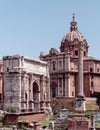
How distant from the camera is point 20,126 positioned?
28.8 meters

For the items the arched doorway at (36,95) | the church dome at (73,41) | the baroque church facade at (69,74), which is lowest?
the arched doorway at (36,95)

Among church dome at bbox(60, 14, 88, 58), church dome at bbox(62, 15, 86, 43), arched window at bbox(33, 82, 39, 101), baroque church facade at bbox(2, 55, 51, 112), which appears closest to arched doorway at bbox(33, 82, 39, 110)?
arched window at bbox(33, 82, 39, 101)

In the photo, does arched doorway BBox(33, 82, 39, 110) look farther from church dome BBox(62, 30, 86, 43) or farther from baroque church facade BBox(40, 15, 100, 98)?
church dome BBox(62, 30, 86, 43)

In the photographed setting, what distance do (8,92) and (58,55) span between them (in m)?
18.6

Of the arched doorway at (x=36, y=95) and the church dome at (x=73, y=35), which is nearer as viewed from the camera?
the arched doorway at (x=36, y=95)

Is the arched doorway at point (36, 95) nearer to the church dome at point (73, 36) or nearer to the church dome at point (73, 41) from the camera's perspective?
the church dome at point (73, 41)

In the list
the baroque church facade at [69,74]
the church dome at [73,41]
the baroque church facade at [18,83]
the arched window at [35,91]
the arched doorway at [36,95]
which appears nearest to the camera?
the baroque church facade at [18,83]

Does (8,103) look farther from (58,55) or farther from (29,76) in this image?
(58,55)

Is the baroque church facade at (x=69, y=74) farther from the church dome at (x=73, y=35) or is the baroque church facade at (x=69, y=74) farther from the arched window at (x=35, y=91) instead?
the arched window at (x=35, y=91)

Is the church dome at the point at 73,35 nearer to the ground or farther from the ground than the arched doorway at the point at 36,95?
farther from the ground

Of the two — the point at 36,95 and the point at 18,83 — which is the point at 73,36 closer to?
the point at 36,95

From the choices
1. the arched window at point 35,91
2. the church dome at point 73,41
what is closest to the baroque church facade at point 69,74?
the church dome at point 73,41

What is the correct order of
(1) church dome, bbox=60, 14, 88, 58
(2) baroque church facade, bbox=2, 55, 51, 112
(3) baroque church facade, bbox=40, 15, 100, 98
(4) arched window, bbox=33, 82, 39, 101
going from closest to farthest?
(2) baroque church facade, bbox=2, 55, 51, 112 → (4) arched window, bbox=33, 82, 39, 101 → (3) baroque church facade, bbox=40, 15, 100, 98 → (1) church dome, bbox=60, 14, 88, 58

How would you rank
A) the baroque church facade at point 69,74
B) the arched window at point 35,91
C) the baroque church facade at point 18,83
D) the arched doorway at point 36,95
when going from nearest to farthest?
the baroque church facade at point 18,83
the arched doorway at point 36,95
the arched window at point 35,91
the baroque church facade at point 69,74
